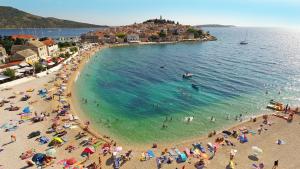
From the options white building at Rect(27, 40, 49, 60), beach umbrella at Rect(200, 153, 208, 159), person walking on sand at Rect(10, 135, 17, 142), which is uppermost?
white building at Rect(27, 40, 49, 60)

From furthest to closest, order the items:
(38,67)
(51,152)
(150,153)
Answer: (38,67)
(150,153)
(51,152)

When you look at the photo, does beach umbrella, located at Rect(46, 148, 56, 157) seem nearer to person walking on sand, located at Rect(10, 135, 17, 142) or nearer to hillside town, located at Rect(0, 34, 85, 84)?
person walking on sand, located at Rect(10, 135, 17, 142)

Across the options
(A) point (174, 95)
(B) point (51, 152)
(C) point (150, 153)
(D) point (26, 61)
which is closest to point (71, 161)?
(B) point (51, 152)

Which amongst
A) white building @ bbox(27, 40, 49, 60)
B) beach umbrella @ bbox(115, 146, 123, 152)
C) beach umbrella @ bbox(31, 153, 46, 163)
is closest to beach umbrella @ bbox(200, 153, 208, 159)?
beach umbrella @ bbox(115, 146, 123, 152)

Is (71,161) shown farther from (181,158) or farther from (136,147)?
(181,158)

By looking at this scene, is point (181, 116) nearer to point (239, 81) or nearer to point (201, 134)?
point (201, 134)

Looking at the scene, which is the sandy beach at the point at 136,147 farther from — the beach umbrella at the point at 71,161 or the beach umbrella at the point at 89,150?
the beach umbrella at the point at 89,150

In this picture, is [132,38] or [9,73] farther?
[132,38]

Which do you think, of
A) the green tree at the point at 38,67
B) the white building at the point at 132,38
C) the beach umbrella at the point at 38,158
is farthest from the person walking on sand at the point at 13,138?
the white building at the point at 132,38

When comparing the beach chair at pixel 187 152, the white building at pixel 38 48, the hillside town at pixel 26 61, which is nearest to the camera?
the beach chair at pixel 187 152

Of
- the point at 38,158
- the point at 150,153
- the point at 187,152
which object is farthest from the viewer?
the point at 187,152

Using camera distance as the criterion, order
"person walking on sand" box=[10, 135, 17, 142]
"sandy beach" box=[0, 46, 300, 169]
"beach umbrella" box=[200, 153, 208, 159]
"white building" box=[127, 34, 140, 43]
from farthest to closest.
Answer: "white building" box=[127, 34, 140, 43]
"person walking on sand" box=[10, 135, 17, 142]
"beach umbrella" box=[200, 153, 208, 159]
"sandy beach" box=[0, 46, 300, 169]
